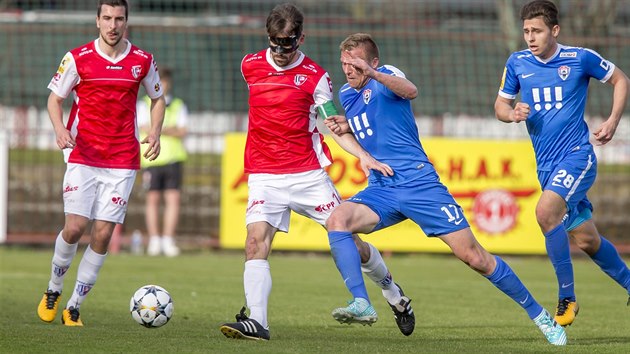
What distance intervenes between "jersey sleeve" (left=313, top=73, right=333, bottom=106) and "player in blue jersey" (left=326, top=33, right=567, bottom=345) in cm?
12

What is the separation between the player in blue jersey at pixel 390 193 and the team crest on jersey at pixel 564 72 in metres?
1.26

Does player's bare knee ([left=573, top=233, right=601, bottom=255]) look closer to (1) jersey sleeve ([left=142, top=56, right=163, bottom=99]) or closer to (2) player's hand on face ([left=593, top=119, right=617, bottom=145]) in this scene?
(2) player's hand on face ([left=593, top=119, right=617, bottom=145])

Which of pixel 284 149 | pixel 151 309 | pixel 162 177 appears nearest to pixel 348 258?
pixel 284 149

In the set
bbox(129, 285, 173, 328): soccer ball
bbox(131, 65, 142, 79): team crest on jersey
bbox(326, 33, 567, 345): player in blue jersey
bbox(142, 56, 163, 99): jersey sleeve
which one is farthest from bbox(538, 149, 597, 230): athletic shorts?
bbox(131, 65, 142, 79): team crest on jersey

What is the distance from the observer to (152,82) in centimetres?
901

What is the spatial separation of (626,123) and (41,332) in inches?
582

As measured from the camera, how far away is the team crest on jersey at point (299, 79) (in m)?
7.95

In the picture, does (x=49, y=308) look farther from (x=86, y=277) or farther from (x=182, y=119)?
(x=182, y=119)

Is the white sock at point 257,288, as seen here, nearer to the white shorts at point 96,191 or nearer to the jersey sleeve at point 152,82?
the white shorts at point 96,191

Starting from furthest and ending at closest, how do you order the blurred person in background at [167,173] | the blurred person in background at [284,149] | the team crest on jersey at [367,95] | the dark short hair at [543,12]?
the blurred person in background at [167,173]
the dark short hair at [543,12]
the team crest on jersey at [367,95]
the blurred person in background at [284,149]

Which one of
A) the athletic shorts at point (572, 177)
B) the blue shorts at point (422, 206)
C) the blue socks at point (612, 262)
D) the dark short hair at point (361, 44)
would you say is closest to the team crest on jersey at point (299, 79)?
the dark short hair at point (361, 44)

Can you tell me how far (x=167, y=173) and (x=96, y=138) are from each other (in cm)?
747

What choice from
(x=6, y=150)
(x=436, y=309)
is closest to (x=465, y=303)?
(x=436, y=309)

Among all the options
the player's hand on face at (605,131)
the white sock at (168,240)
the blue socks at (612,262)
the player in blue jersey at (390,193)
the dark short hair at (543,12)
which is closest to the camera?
the player in blue jersey at (390,193)
